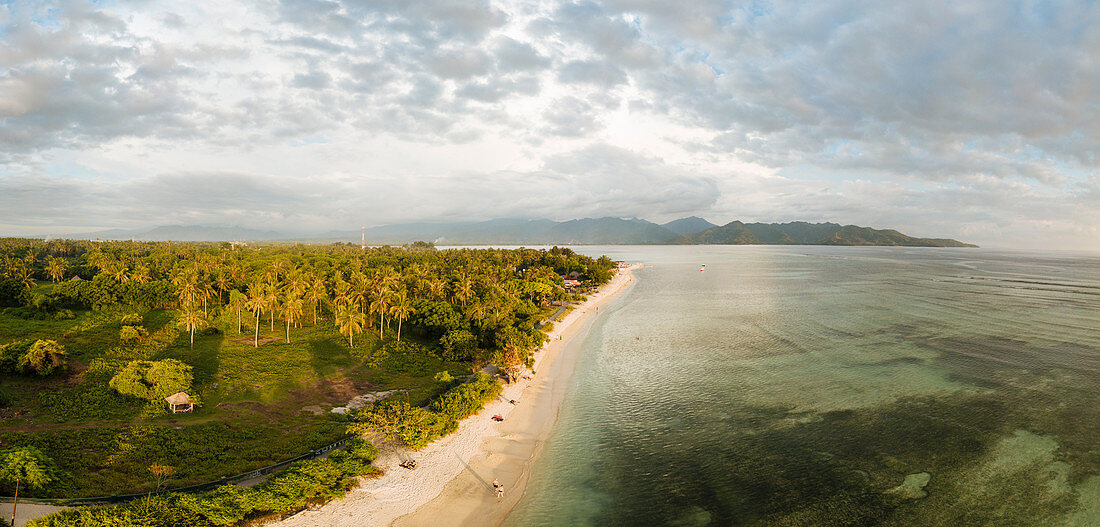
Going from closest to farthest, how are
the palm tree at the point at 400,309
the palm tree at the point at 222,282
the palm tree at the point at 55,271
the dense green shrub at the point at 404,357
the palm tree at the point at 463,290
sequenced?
the dense green shrub at the point at 404,357 < the palm tree at the point at 400,309 < the palm tree at the point at 222,282 < the palm tree at the point at 463,290 < the palm tree at the point at 55,271

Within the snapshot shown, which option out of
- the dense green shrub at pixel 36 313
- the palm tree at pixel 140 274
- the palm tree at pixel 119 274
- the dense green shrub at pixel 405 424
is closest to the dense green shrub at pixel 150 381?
the dense green shrub at pixel 405 424

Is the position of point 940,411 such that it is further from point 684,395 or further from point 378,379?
point 378,379

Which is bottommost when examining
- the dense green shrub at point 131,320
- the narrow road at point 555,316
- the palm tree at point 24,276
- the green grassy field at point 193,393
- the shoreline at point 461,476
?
the shoreline at point 461,476

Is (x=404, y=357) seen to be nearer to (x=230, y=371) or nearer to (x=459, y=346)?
(x=459, y=346)

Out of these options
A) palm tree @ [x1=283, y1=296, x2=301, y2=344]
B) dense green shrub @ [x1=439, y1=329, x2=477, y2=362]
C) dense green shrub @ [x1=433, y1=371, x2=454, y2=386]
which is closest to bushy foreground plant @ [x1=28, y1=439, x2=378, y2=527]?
dense green shrub @ [x1=433, y1=371, x2=454, y2=386]

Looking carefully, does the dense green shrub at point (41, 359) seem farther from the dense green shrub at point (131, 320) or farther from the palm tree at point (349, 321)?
the palm tree at point (349, 321)

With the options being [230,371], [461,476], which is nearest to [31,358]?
[230,371]

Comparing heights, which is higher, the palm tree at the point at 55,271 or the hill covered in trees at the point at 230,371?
the palm tree at the point at 55,271
